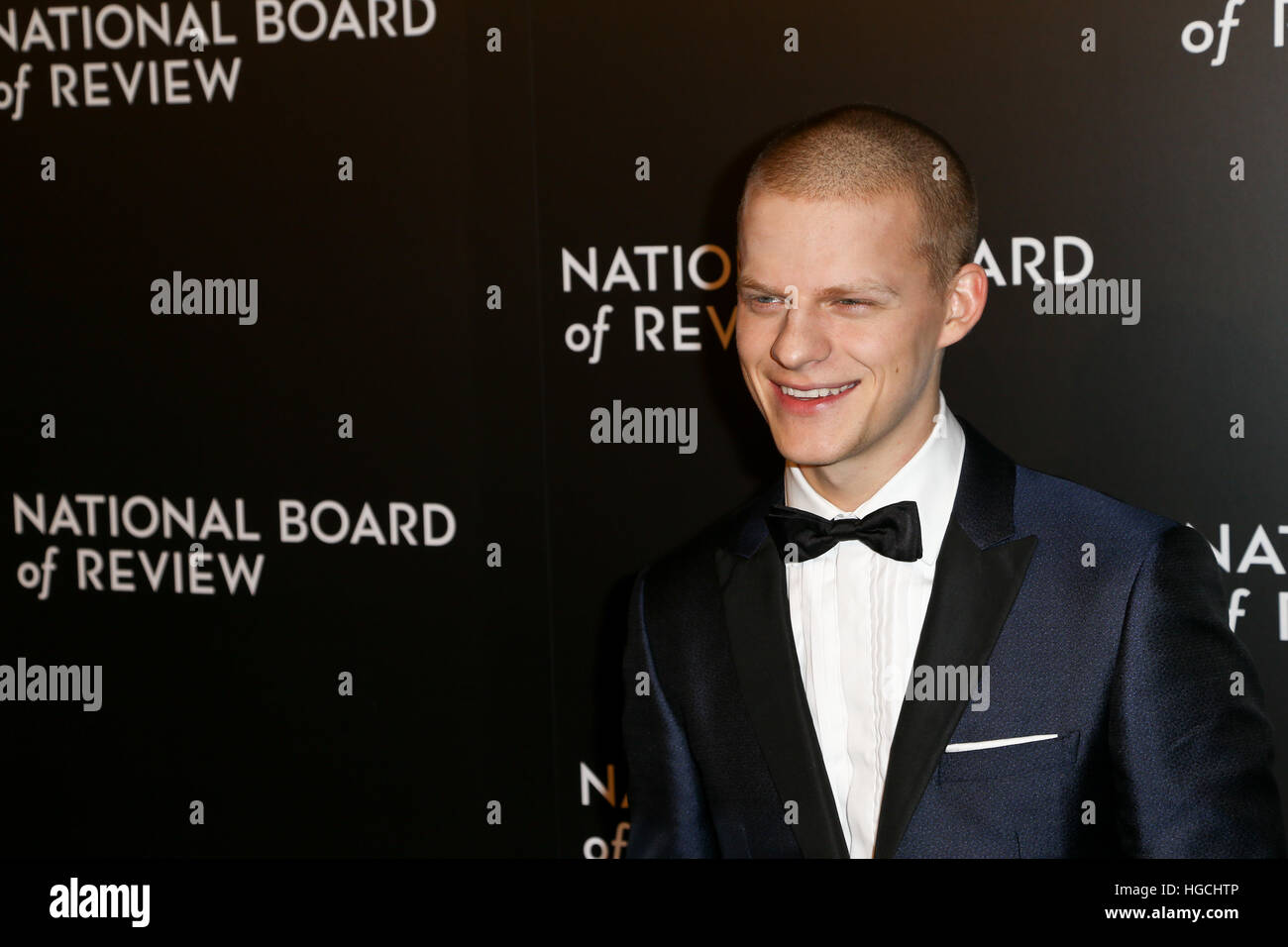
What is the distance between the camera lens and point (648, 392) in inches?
109

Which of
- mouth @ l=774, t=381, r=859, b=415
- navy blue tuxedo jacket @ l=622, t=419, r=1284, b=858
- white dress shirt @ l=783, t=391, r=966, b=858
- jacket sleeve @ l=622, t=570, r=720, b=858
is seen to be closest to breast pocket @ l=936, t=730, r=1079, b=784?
navy blue tuxedo jacket @ l=622, t=419, r=1284, b=858

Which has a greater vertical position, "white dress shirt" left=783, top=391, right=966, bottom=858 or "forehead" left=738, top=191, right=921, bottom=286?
"forehead" left=738, top=191, right=921, bottom=286

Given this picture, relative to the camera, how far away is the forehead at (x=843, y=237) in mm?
2178

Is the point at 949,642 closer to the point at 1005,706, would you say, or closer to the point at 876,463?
the point at 1005,706

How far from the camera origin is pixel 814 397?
2.26 m

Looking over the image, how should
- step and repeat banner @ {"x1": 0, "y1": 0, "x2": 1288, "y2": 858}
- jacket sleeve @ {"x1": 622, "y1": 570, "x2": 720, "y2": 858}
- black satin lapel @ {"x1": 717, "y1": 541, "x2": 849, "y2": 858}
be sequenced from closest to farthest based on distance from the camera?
black satin lapel @ {"x1": 717, "y1": 541, "x2": 849, "y2": 858} < jacket sleeve @ {"x1": 622, "y1": 570, "x2": 720, "y2": 858} < step and repeat banner @ {"x1": 0, "y1": 0, "x2": 1288, "y2": 858}

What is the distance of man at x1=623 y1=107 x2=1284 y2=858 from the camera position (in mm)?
2076

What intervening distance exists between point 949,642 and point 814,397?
1.55 feet

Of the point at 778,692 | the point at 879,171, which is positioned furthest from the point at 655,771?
the point at 879,171

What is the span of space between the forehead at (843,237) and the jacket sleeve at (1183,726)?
63 cm

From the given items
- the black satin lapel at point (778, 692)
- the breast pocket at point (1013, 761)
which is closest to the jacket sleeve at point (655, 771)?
the black satin lapel at point (778, 692)

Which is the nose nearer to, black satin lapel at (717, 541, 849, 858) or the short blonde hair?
the short blonde hair

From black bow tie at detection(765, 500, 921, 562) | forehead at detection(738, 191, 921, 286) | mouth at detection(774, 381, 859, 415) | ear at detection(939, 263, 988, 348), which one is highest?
forehead at detection(738, 191, 921, 286)

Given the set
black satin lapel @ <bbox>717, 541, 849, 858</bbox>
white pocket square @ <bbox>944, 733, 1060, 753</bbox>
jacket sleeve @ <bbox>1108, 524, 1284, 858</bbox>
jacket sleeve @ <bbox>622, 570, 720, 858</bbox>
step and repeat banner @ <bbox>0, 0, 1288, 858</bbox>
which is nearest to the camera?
jacket sleeve @ <bbox>1108, 524, 1284, 858</bbox>
